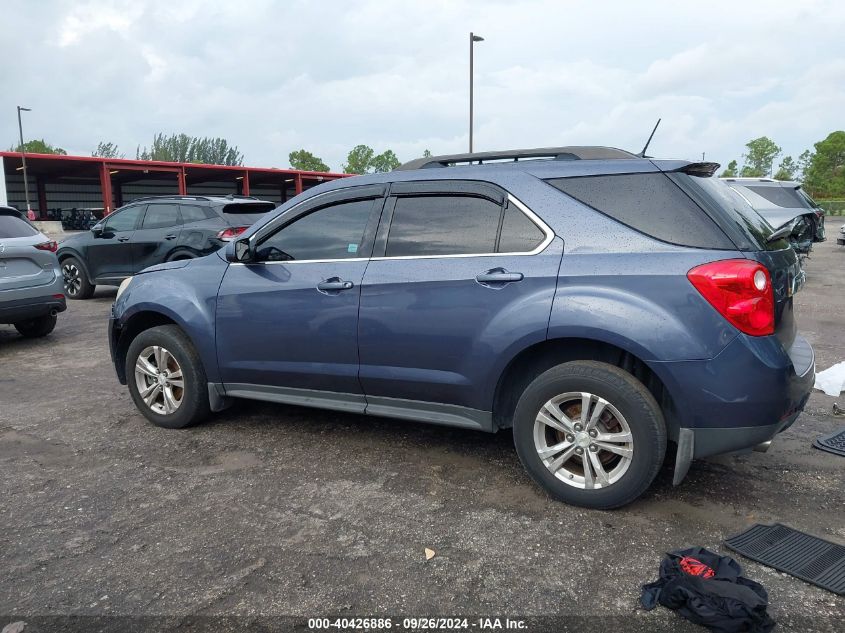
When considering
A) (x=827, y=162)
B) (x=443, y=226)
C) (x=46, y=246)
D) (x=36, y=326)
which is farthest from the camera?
(x=827, y=162)

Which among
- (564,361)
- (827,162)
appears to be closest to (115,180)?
(564,361)

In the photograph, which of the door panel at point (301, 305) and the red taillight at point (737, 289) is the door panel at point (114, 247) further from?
the red taillight at point (737, 289)

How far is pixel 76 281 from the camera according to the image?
1177 centimetres

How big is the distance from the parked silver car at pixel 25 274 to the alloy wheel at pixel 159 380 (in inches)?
139

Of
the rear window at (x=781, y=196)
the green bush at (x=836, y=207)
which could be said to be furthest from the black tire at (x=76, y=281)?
the green bush at (x=836, y=207)

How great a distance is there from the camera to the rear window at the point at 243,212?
10211 mm

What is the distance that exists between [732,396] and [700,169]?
1.17 metres

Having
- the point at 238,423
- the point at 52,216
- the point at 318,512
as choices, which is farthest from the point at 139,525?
the point at 52,216

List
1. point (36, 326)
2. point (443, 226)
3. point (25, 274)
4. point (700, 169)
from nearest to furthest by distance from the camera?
point (700, 169) < point (443, 226) < point (25, 274) < point (36, 326)

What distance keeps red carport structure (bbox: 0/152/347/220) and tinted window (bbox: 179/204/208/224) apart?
3171 cm

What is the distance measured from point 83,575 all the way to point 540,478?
7.02 ft

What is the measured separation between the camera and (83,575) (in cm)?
294

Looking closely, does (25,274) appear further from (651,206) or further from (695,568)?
(695,568)

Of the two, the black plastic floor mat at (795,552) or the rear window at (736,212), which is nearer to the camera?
the black plastic floor mat at (795,552)
